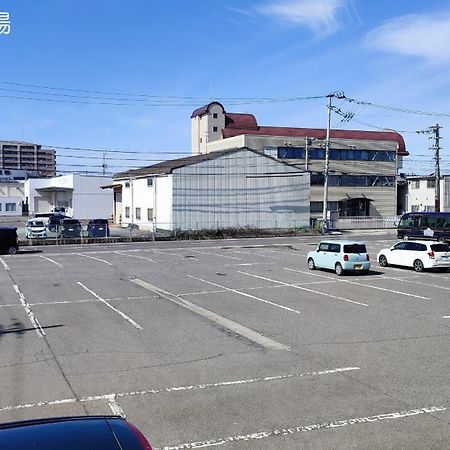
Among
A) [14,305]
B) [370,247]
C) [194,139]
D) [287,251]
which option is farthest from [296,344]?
[194,139]

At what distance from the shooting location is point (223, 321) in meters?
14.7

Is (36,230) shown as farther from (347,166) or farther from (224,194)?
(347,166)

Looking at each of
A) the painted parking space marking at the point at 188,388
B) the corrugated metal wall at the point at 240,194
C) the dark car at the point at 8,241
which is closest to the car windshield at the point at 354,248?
the painted parking space marking at the point at 188,388

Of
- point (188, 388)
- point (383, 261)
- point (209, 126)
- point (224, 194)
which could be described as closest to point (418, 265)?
point (383, 261)

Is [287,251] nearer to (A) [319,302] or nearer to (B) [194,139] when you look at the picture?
(A) [319,302]

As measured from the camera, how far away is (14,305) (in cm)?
1716

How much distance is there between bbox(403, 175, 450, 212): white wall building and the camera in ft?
243

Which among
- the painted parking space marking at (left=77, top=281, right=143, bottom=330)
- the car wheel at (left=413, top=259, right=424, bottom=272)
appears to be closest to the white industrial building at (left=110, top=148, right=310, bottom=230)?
the car wheel at (left=413, top=259, right=424, bottom=272)

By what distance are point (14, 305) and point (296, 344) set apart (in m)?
9.23

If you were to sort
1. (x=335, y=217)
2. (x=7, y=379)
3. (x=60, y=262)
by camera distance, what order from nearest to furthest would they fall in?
(x=7, y=379) → (x=60, y=262) → (x=335, y=217)

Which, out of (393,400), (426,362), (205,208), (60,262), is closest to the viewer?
(393,400)

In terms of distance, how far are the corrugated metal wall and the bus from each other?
59.6ft

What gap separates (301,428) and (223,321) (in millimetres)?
7578

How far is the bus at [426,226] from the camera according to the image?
132ft
